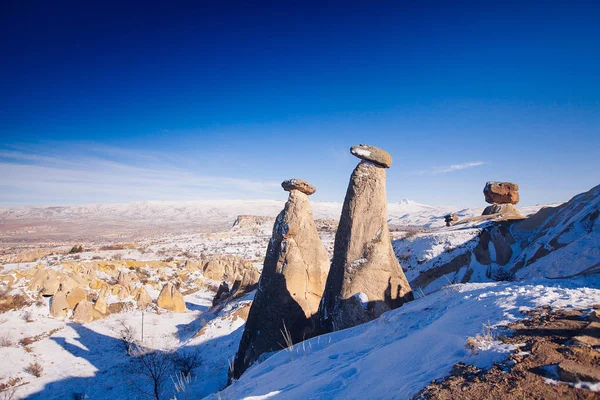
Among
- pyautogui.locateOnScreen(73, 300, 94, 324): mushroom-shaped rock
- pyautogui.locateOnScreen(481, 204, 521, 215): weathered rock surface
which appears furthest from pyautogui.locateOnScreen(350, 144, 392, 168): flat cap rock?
pyautogui.locateOnScreen(73, 300, 94, 324): mushroom-shaped rock

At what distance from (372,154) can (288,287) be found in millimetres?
3831

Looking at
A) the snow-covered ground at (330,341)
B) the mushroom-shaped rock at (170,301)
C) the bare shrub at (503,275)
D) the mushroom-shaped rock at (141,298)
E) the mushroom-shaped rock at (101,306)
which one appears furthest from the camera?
the mushroom-shaped rock at (170,301)

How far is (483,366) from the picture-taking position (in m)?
2.21

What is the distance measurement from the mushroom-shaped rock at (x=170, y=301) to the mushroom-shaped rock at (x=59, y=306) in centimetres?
456

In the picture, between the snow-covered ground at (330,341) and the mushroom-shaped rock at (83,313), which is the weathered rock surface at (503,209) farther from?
the mushroom-shaped rock at (83,313)

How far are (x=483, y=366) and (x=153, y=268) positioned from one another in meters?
27.5

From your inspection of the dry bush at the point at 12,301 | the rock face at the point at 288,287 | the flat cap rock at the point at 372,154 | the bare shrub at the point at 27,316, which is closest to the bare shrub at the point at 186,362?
the rock face at the point at 288,287

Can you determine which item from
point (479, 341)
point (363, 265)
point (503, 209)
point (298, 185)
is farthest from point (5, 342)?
point (503, 209)

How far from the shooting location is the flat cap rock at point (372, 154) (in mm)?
6703

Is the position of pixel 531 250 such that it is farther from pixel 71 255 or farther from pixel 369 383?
pixel 71 255

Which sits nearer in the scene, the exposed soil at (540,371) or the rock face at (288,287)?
the exposed soil at (540,371)

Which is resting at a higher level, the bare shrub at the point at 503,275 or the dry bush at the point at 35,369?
the bare shrub at the point at 503,275

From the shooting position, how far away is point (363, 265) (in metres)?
6.36

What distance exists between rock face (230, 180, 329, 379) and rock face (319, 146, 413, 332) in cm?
114
